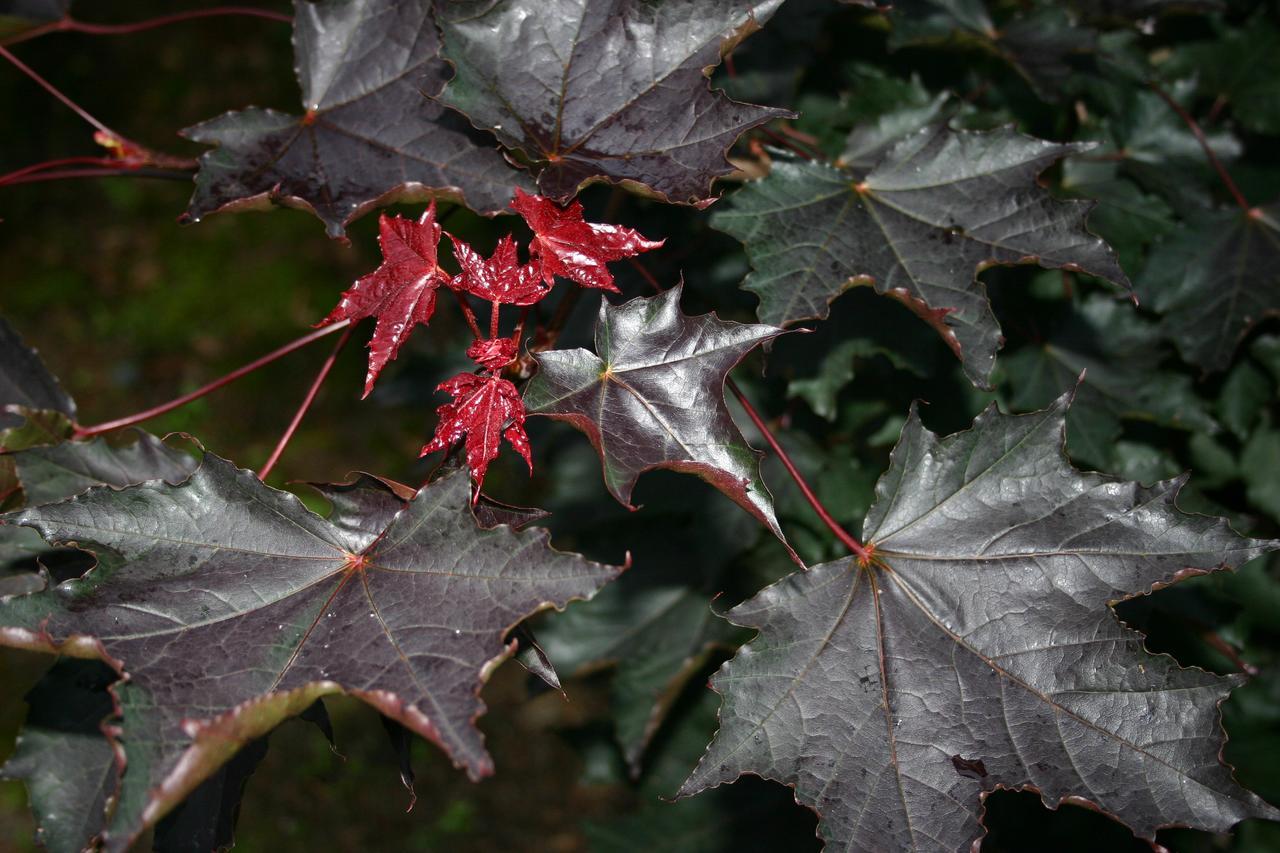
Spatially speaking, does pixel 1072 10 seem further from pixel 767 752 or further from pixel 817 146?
pixel 767 752

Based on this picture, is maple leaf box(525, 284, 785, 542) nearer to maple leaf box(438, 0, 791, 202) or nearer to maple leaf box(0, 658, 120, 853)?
maple leaf box(438, 0, 791, 202)

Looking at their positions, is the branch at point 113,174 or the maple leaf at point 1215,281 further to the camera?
the maple leaf at point 1215,281

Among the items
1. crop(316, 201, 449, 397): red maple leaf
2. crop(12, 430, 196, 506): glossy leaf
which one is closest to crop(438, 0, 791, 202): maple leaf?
crop(316, 201, 449, 397): red maple leaf

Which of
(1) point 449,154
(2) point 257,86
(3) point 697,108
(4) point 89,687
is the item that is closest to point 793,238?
(3) point 697,108

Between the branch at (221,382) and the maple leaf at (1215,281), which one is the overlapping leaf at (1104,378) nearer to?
the maple leaf at (1215,281)

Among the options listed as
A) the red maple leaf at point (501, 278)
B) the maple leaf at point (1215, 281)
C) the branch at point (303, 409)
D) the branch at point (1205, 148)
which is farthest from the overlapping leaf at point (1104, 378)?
the branch at point (303, 409)

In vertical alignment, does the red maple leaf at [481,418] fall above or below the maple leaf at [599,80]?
below
